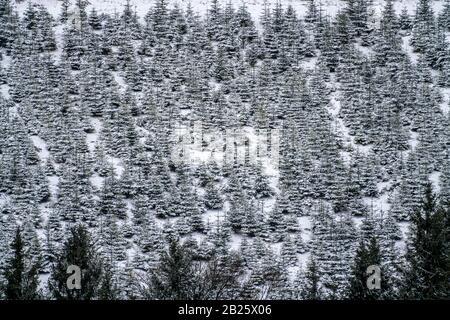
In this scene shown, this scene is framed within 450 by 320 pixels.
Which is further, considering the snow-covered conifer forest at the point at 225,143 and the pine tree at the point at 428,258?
the snow-covered conifer forest at the point at 225,143

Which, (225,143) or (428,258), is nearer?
(428,258)

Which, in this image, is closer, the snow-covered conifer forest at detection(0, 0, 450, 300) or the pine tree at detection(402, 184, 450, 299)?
the pine tree at detection(402, 184, 450, 299)

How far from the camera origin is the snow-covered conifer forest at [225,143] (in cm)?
3438

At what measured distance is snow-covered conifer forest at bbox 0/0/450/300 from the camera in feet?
113

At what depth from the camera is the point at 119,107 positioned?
47781mm

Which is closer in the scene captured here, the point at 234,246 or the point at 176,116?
the point at 234,246

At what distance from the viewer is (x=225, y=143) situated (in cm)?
4522

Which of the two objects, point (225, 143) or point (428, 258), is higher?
point (225, 143)

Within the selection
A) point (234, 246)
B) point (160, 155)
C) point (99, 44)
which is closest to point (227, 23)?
point (99, 44)
